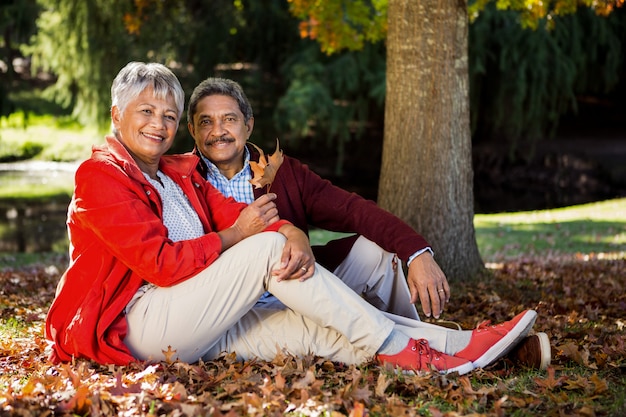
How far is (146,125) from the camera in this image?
12.0 feet

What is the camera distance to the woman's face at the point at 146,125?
12.0ft

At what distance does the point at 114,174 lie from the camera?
341 centimetres

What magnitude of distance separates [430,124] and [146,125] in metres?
2.93

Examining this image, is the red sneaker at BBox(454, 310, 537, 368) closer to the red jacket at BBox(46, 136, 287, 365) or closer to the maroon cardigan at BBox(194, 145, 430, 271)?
the maroon cardigan at BBox(194, 145, 430, 271)

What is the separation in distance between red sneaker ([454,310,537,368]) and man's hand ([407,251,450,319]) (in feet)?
0.75

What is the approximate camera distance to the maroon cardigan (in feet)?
13.1

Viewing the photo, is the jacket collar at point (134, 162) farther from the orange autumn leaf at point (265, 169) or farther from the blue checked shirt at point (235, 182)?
the orange autumn leaf at point (265, 169)

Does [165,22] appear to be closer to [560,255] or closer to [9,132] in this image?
[560,255]

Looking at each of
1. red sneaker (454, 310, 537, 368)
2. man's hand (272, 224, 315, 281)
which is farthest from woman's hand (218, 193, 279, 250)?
red sneaker (454, 310, 537, 368)

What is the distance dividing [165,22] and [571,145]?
10792 mm

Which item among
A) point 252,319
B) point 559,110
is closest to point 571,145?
point 559,110

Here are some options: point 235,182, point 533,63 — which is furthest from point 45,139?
point 235,182

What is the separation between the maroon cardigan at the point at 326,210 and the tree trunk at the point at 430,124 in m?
1.96

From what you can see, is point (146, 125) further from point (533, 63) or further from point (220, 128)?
point (533, 63)
